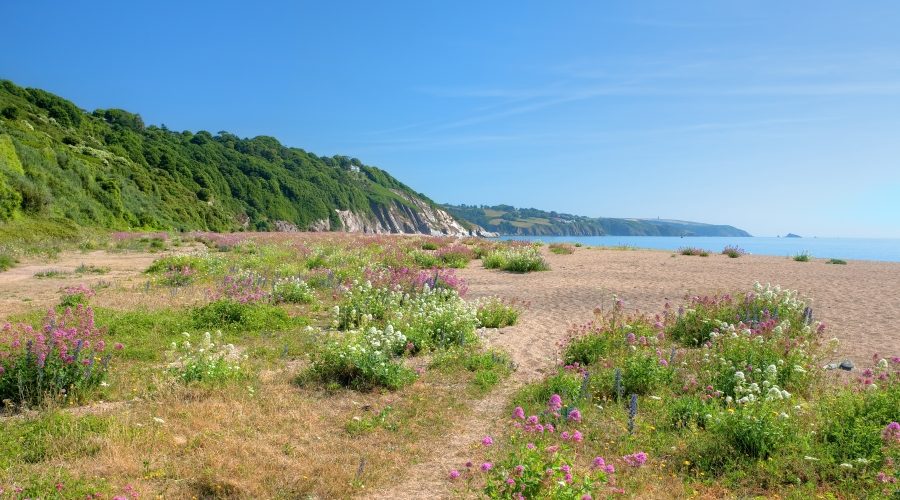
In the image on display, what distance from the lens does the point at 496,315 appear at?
1098 centimetres

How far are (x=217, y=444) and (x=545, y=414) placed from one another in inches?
132

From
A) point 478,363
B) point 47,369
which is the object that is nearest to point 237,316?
point 47,369

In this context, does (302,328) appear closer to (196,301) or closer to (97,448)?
(196,301)

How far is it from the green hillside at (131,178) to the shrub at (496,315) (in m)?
35.3

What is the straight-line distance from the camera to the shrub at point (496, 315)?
1086cm

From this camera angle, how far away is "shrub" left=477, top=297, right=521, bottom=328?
10.9 m

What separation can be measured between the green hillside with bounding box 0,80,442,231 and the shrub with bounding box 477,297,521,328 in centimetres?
3534

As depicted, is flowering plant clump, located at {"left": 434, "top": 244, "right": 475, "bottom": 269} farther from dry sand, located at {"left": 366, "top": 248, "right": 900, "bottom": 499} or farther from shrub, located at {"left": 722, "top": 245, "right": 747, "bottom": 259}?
shrub, located at {"left": 722, "top": 245, "right": 747, "bottom": 259}

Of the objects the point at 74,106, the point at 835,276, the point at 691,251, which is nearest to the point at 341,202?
the point at 74,106

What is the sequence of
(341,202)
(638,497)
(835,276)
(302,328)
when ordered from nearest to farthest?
(638,497) → (302,328) → (835,276) → (341,202)

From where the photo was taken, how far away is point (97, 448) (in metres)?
4.70

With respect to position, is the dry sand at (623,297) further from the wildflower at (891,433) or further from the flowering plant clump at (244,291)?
the flowering plant clump at (244,291)

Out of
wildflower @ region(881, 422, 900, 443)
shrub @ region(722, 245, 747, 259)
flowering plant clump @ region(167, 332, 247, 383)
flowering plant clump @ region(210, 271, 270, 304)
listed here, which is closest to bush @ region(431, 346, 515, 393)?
flowering plant clump @ region(167, 332, 247, 383)

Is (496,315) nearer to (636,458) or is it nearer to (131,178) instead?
(636,458)
